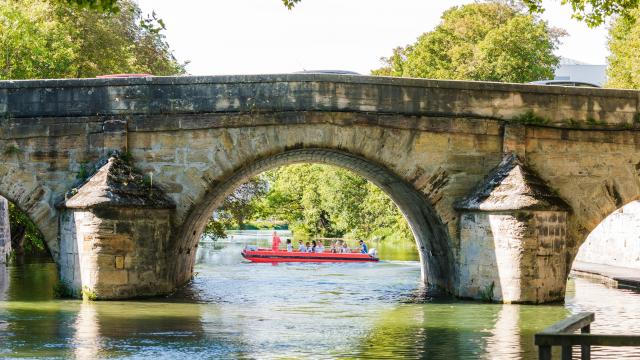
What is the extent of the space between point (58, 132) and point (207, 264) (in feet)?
44.6

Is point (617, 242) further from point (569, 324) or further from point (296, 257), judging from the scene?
point (569, 324)

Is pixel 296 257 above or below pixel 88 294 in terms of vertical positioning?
below

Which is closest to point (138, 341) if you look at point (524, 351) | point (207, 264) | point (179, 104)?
point (524, 351)

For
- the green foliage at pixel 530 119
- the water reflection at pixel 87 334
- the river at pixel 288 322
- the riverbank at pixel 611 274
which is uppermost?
the green foliage at pixel 530 119

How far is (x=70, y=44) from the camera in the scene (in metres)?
29.5

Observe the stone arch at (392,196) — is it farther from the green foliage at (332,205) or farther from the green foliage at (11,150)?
the green foliage at (332,205)

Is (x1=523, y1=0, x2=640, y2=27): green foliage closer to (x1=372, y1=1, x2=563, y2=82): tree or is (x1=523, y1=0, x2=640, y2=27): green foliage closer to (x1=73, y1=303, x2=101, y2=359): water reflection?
(x1=73, y1=303, x2=101, y2=359): water reflection

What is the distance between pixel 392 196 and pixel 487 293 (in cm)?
481

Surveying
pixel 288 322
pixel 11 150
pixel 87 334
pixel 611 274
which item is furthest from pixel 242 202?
pixel 87 334

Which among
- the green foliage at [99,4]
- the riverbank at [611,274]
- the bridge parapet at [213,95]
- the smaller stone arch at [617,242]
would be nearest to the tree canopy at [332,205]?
the smaller stone arch at [617,242]

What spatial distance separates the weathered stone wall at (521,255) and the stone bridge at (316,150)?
0.02 metres

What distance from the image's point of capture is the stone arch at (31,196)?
1720 cm

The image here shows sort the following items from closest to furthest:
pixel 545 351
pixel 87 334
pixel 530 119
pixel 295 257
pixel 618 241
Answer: pixel 545 351 < pixel 87 334 < pixel 530 119 < pixel 618 241 < pixel 295 257

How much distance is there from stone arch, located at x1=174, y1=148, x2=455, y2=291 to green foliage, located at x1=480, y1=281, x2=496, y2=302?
108 centimetres
